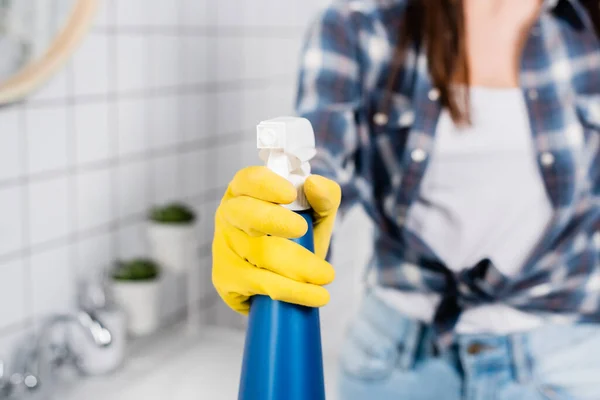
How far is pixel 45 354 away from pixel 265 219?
868mm

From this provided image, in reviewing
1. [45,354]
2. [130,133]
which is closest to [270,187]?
[45,354]

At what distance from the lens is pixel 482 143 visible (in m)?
0.84

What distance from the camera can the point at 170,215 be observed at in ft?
4.19

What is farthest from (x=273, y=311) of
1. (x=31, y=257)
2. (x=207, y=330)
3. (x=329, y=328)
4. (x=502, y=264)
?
(x=329, y=328)

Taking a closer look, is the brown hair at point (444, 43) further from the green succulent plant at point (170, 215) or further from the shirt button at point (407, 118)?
the green succulent plant at point (170, 215)

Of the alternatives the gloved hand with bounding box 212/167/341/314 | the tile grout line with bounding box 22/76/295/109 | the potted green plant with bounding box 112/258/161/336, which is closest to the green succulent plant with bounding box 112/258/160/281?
the potted green plant with bounding box 112/258/161/336

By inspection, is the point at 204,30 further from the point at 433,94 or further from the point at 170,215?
the point at 433,94

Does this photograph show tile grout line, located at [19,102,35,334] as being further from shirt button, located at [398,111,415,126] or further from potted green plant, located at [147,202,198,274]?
shirt button, located at [398,111,415,126]

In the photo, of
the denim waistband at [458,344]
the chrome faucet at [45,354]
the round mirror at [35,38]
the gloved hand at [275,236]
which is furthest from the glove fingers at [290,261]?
the chrome faucet at [45,354]

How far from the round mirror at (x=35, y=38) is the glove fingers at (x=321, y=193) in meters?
0.69

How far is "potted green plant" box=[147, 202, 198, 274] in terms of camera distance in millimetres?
1272

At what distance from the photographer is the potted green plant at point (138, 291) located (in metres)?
1.20

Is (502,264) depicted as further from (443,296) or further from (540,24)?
(540,24)

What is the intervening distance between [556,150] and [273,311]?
59 cm
